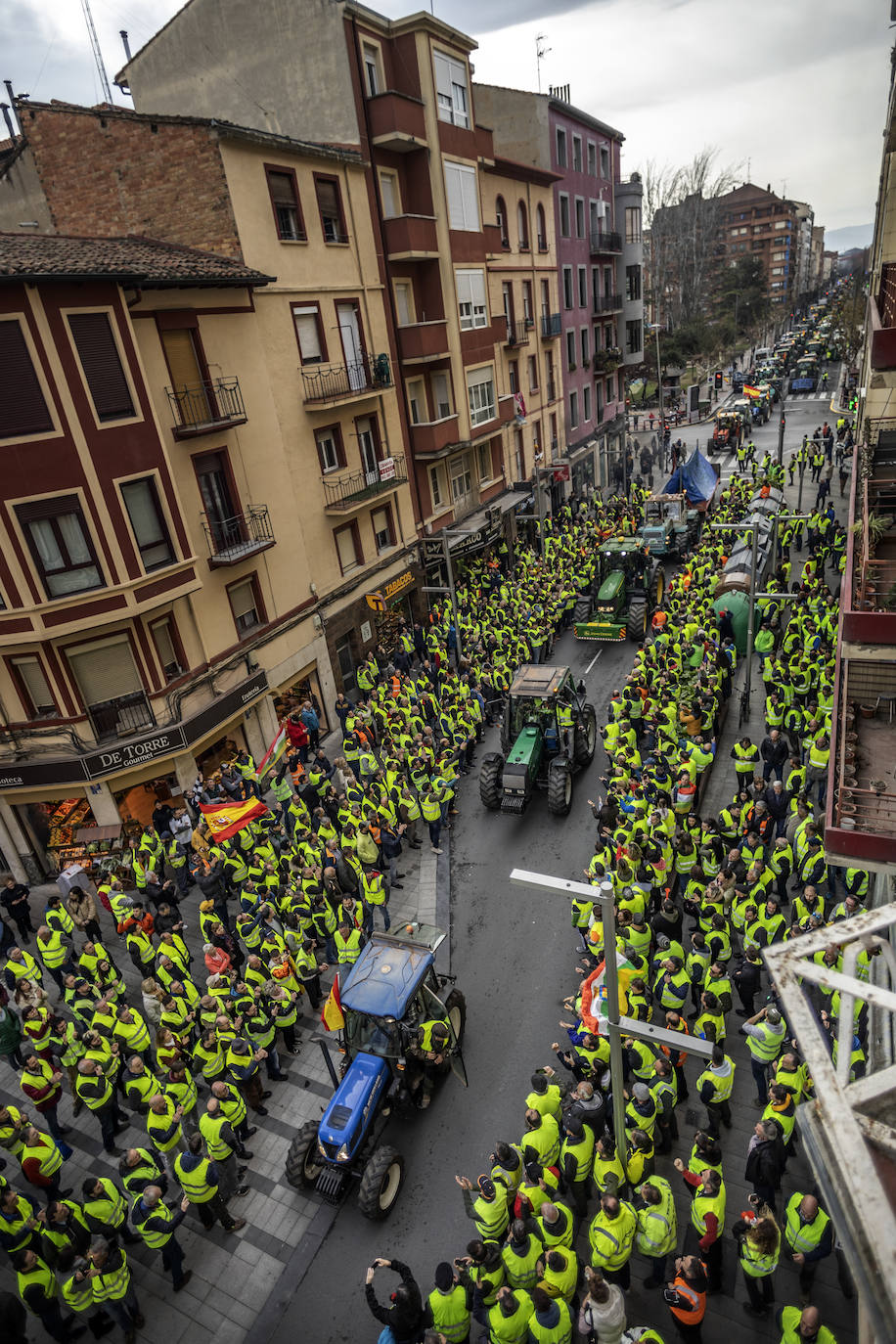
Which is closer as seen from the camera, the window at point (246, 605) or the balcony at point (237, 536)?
the balcony at point (237, 536)

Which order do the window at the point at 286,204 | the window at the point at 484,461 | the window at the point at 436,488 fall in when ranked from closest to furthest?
the window at the point at 286,204 < the window at the point at 436,488 < the window at the point at 484,461

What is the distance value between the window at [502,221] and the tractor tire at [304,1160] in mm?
29572

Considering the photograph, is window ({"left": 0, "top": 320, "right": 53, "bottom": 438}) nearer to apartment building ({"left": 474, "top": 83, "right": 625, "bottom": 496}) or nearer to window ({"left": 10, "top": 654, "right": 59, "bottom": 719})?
window ({"left": 10, "top": 654, "right": 59, "bottom": 719})

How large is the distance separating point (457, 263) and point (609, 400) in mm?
22244

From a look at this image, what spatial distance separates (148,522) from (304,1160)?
38.5 feet

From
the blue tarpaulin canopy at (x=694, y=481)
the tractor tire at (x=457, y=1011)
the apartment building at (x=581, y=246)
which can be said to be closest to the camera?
the tractor tire at (x=457, y=1011)

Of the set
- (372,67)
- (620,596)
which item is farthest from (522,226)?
(620,596)

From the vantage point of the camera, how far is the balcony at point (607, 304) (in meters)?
40.1

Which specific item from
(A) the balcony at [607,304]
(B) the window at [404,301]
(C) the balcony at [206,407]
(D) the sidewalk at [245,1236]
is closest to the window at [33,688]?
(C) the balcony at [206,407]

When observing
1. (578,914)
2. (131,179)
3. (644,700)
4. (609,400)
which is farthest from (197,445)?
(609,400)

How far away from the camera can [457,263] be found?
80.2 ft

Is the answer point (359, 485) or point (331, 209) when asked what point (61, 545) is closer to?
point (359, 485)

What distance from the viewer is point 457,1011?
10453mm

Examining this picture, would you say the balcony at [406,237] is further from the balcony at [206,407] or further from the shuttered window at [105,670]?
the shuttered window at [105,670]
